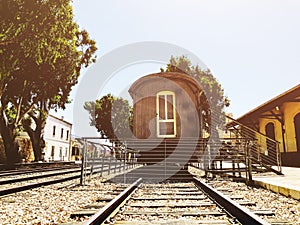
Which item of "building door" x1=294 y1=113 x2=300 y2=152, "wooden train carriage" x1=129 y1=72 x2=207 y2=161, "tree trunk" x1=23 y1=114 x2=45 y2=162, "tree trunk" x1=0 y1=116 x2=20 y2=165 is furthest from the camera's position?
"tree trunk" x1=23 y1=114 x2=45 y2=162

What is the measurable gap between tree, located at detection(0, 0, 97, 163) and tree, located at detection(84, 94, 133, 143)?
1367cm

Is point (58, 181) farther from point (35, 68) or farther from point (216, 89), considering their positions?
point (216, 89)

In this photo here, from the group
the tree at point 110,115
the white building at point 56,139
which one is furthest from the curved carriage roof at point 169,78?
the white building at point 56,139

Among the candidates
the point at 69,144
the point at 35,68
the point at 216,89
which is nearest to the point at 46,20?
the point at 35,68

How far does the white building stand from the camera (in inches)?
1425

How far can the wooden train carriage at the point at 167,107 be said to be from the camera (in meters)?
10.5

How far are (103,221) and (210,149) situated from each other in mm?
6840

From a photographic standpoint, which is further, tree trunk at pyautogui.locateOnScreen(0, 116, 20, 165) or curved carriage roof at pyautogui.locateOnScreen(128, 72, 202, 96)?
tree trunk at pyautogui.locateOnScreen(0, 116, 20, 165)

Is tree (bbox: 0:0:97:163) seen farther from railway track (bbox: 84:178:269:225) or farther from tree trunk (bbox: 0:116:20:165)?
railway track (bbox: 84:178:269:225)

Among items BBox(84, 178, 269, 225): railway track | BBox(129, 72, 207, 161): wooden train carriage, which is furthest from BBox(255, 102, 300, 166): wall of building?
BBox(84, 178, 269, 225): railway track

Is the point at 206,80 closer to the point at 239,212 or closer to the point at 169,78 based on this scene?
the point at 169,78

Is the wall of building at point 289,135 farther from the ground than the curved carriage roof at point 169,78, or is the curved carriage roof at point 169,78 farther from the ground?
the curved carriage roof at point 169,78

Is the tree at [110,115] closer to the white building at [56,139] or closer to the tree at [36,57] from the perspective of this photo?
the white building at [56,139]

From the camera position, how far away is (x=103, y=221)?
10.8 feet
